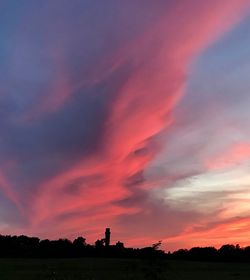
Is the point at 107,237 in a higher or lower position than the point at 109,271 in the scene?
higher

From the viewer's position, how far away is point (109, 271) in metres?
40.4

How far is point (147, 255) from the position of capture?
2402cm

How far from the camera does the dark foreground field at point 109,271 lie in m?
37.0

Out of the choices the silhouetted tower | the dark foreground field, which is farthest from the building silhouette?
the dark foreground field

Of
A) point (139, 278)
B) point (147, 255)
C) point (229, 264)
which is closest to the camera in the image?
point (147, 255)

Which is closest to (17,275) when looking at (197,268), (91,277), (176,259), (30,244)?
(91,277)

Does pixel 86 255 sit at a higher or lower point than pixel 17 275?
higher

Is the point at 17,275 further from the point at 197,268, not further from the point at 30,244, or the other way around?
the point at 30,244

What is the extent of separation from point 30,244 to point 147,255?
4324 cm

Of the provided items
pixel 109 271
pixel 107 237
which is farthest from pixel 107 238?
pixel 109 271

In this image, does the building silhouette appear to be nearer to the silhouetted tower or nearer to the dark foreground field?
the silhouetted tower

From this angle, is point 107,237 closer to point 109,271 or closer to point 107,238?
point 107,238

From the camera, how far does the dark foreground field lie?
122ft

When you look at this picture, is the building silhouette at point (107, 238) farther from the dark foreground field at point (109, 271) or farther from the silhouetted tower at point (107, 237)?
the dark foreground field at point (109, 271)
